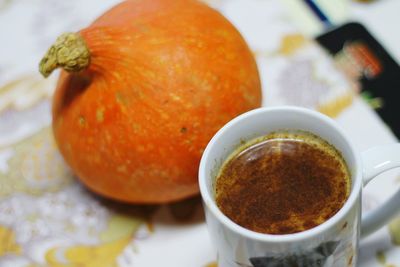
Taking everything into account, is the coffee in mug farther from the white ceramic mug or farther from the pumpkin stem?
the pumpkin stem

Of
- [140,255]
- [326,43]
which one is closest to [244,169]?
[140,255]

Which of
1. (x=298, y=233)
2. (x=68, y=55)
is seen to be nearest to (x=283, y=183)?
(x=298, y=233)

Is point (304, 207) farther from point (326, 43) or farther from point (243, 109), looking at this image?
point (326, 43)

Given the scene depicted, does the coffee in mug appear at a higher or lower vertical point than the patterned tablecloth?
higher

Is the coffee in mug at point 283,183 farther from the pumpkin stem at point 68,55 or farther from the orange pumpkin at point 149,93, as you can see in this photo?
the pumpkin stem at point 68,55

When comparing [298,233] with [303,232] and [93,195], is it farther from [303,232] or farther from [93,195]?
[93,195]

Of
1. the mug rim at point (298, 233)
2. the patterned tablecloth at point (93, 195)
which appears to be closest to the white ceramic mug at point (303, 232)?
the mug rim at point (298, 233)

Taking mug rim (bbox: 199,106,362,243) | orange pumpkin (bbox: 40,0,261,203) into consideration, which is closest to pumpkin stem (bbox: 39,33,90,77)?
orange pumpkin (bbox: 40,0,261,203)
